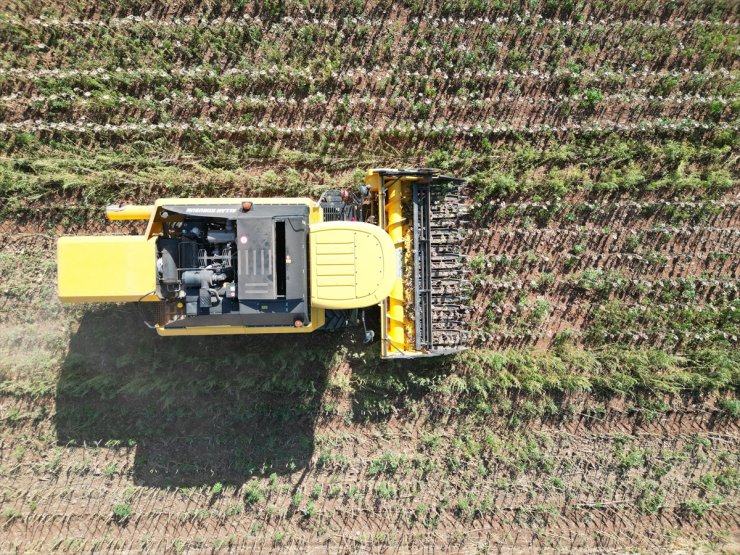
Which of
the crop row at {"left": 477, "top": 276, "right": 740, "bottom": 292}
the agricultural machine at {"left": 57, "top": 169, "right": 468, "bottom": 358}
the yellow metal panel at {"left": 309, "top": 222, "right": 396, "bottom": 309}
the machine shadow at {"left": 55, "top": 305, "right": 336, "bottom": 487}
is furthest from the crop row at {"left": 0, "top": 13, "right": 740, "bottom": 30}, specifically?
the machine shadow at {"left": 55, "top": 305, "right": 336, "bottom": 487}

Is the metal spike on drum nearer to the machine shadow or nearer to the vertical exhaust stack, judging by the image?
the vertical exhaust stack

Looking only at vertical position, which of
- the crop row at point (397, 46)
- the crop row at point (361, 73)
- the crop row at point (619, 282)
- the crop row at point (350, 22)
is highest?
the crop row at point (350, 22)

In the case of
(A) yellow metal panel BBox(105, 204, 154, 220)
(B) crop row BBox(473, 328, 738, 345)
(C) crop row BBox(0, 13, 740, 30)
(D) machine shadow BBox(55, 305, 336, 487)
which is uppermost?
(C) crop row BBox(0, 13, 740, 30)

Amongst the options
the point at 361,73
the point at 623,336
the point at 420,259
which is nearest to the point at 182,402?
the point at 420,259

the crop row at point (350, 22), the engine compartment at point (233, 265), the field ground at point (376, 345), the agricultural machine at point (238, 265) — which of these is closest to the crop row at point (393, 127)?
the field ground at point (376, 345)

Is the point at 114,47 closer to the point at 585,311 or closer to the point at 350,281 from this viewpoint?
the point at 350,281

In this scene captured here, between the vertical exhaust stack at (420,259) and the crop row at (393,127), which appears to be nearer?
the vertical exhaust stack at (420,259)

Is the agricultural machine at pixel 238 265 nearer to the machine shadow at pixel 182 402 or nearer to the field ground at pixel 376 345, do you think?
the machine shadow at pixel 182 402
